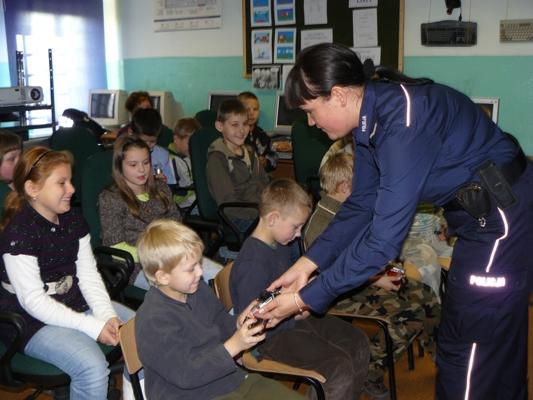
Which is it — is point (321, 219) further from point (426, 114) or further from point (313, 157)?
point (313, 157)

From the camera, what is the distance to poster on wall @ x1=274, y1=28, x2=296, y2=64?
18.2 feet

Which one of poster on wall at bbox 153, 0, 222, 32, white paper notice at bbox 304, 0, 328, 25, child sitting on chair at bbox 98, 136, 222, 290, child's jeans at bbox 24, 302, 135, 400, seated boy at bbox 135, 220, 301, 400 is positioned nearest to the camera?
seated boy at bbox 135, 220, 301, 400

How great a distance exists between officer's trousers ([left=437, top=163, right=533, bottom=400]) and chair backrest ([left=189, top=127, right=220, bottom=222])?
83.9 inches

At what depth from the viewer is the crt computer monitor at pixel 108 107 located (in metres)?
6.55

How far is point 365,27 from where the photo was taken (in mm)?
5125

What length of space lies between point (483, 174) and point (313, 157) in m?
2.83

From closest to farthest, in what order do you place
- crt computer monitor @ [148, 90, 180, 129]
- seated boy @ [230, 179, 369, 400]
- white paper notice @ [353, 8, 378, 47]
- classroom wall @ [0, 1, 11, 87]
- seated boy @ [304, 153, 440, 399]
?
seated boy @ [230, 179, 369, 400]
seated boy @ [304, 153, 440, 399]
white paper notice @ [353, 8, 378, 47]
classroom wall @ [0, 1, 11, 87]
crt computer monitor @ [148, 90, 180, 129]

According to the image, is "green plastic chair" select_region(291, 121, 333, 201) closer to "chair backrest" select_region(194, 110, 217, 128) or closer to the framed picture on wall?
"chair backrest" select_region(194, 110, 217, 128)

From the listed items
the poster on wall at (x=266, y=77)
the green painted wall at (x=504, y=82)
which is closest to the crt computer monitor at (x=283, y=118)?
the poster on wall at (x=266, y=77)

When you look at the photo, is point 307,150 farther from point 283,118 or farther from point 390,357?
point 390,357

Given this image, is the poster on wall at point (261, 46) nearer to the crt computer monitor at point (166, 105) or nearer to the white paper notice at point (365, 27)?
the white paper notice at point (365, 27)

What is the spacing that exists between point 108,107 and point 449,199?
5473 millimetres

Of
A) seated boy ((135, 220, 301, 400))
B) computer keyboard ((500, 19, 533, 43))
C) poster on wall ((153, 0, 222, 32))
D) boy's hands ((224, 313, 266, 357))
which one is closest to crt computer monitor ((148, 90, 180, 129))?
poster on wall ((153, 0, 222, 32))

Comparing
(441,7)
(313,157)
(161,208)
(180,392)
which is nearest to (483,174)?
(180,392)
